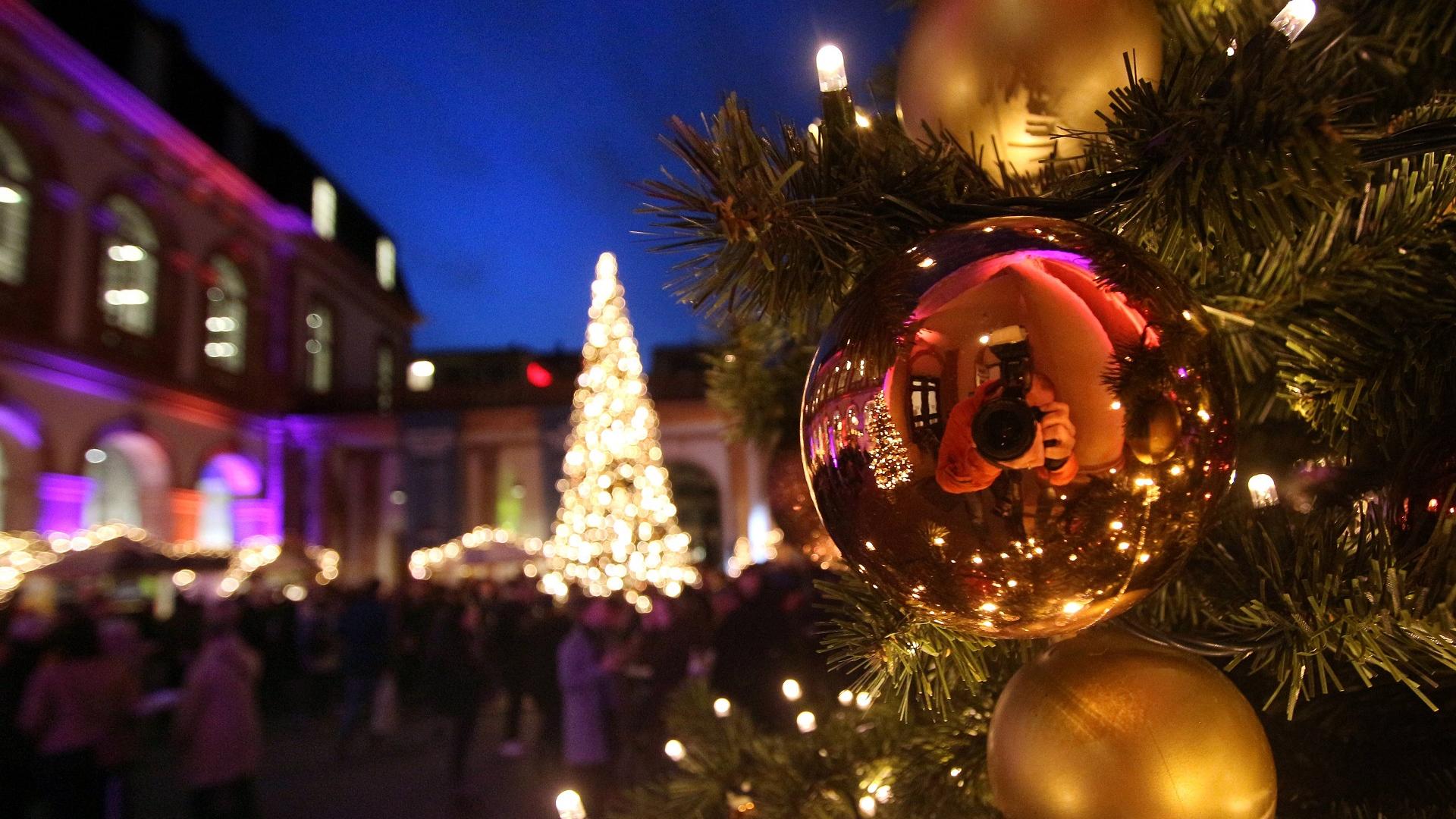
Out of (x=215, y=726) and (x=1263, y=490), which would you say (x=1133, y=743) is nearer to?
(x=1263, y=490)

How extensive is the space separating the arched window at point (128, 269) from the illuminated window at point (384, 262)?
1036cm

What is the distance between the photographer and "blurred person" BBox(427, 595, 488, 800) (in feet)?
26.2

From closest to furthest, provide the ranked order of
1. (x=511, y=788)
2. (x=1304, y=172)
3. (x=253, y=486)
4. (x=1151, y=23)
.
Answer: (x=1304, y=172) → (x=1151, y=23) → (x=511, y=788) → (x=253, y=486)

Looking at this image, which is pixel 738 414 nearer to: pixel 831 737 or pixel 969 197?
pixel 831 737

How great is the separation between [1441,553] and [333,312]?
85.8ft

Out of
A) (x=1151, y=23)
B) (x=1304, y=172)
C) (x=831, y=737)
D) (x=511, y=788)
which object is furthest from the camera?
(x=511, y=788)

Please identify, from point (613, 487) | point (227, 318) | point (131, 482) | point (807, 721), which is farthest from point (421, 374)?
point (807, 721)

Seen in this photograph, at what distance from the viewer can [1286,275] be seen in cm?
115

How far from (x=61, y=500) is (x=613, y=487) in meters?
8.67

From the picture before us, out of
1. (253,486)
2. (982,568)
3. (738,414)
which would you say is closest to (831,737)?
(738,414)

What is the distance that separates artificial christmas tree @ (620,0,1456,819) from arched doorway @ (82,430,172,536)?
18.5m

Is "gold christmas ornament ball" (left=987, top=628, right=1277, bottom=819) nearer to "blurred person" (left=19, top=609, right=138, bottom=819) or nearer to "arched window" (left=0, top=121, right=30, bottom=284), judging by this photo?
"blurred person" (left=19, top=609, right=138, bottom=819)

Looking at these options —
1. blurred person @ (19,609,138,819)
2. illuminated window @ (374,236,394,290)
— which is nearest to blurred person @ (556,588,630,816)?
blurred person @ (19,609,138,819)

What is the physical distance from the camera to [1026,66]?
1104 mm
